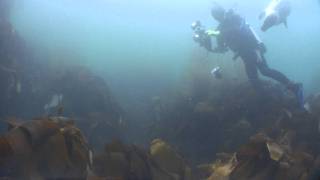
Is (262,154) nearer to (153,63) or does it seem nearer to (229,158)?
(229,158)

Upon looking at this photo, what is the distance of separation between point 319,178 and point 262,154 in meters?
1.47

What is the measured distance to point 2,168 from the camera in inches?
126

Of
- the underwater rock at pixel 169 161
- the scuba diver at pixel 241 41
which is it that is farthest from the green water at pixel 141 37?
the underwater rock at pixel 169 161

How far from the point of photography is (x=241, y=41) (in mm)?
7832

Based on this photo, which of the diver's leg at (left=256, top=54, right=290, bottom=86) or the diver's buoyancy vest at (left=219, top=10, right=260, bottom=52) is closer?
the diver's buoyancy vest at (left=219, top=10, right=260, bottom=52)

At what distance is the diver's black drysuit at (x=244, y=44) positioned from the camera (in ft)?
25.4

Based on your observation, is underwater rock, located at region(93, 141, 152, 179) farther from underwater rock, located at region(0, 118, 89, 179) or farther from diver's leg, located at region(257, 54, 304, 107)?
diver's leg, located at region(257, 54, 304, 107)

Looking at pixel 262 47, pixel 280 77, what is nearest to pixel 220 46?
pixel 262 47

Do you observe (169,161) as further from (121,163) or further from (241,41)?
(241,41)

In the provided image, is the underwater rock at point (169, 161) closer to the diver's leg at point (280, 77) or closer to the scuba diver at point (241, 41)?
the scuba diver at point (241, 41)

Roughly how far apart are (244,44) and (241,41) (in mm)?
102

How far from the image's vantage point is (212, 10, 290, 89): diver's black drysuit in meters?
7.75

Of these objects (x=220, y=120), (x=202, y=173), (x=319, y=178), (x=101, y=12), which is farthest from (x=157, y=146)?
(x=101, y=12)

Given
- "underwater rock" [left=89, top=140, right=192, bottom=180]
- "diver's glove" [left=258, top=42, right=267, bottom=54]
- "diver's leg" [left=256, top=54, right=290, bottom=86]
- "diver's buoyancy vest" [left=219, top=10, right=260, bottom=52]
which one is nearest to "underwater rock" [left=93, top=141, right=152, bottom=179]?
"underwater rock" [left=89, top=140, right=192, bottom=180]
